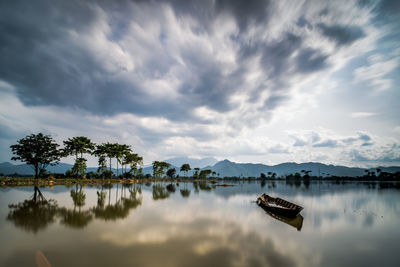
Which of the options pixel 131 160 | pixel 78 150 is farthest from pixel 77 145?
pixel 131 160

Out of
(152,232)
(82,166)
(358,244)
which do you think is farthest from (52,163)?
(358,244)

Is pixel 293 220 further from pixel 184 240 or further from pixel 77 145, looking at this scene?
pixel 77 145

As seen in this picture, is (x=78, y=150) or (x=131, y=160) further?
(x=131, y=160)

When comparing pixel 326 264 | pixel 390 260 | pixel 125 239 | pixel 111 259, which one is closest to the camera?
pixel 111 259

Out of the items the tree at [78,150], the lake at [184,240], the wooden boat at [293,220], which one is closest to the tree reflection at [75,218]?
the lake at [184,240]

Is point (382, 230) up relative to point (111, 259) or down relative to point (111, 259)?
down

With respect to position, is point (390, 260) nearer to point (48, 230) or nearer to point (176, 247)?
point (176, 247)

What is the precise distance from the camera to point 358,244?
13.0 m

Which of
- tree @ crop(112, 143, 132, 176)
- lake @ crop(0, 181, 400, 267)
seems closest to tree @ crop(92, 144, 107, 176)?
tree @ crop(112, 143, 132, 176)

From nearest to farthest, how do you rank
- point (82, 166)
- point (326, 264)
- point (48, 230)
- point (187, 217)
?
point (326, 264), point (48, 230), point (187, 217), point (82, 166)

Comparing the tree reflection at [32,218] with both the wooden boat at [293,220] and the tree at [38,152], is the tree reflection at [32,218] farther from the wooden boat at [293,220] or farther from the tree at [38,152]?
the tree at [38,152]

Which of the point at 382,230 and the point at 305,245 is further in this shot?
the point at 382,230

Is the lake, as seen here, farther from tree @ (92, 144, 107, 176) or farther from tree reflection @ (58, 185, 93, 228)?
tree @ (92, 144, 107, 176)

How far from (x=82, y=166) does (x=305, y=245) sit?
238ft
